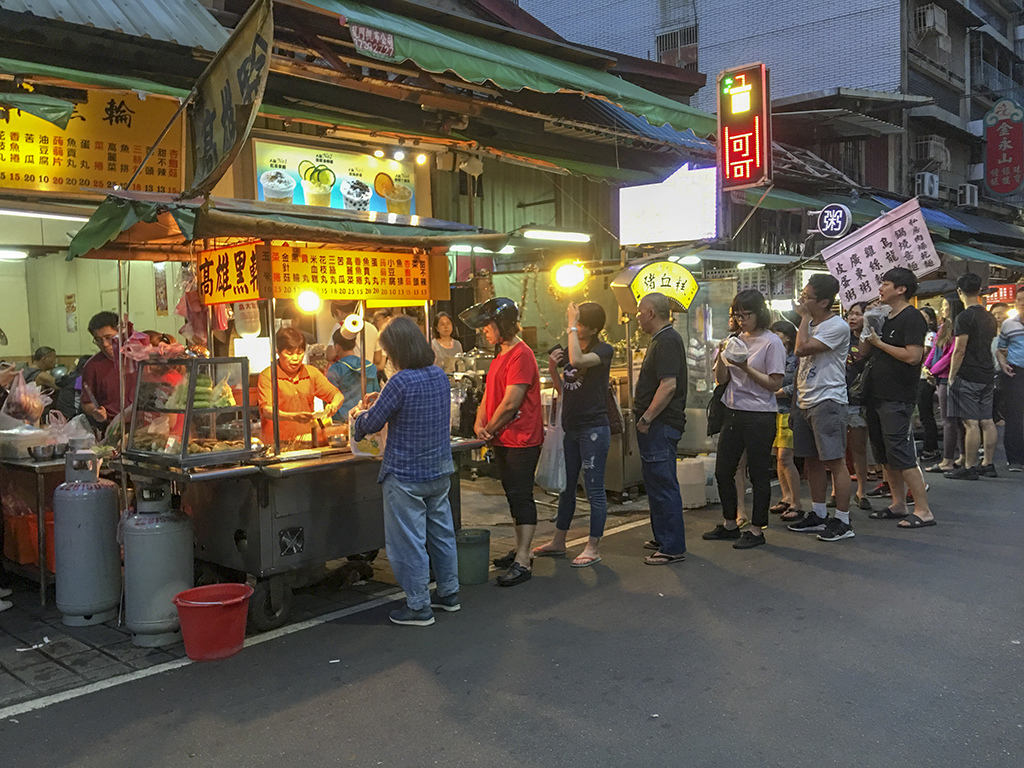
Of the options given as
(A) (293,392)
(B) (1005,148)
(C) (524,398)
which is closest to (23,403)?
(A) (293,392)

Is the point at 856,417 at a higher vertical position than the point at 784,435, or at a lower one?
higher

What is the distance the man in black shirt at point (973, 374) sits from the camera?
32.2ft

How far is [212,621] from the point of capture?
4.72 metres

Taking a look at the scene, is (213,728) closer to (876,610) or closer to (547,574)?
(547,574)

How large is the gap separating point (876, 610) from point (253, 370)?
4623 millimetres

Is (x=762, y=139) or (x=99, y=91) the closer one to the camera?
(x=99, y=91)

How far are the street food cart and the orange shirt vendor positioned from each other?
0.91 ft

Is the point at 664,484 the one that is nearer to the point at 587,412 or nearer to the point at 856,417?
the point at 587,412

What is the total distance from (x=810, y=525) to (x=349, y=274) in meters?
4.52

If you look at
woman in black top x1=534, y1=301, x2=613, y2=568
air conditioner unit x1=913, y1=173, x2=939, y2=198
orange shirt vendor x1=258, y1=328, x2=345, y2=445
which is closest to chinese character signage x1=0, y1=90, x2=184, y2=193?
orange shirt vendor x1=258, y1=328, x2=345, y2=445

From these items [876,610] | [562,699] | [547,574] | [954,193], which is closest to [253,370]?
[547,574]

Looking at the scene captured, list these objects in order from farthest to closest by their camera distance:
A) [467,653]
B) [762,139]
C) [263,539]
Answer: [762,139], [263,539], [467,653]

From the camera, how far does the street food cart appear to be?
5.14 m

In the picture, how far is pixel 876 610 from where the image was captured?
5.31 metres
